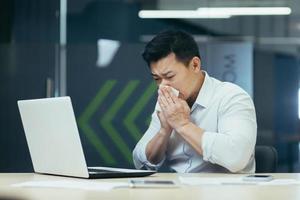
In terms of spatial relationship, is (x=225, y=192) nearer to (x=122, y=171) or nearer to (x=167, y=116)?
(x=122, y=171)

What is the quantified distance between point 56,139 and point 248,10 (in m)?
3.22

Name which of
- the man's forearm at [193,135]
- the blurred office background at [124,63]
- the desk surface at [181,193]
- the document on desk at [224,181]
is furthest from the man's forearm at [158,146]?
the blurred office background at [124,63]

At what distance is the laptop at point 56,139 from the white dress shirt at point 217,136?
309 mm

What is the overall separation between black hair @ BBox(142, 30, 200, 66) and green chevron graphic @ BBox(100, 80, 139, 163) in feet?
7.47

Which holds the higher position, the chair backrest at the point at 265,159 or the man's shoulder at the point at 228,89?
the man's shoulder at the point at 228,89

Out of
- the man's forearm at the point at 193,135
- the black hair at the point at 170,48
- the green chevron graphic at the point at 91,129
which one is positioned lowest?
the green chevron graphic at the point at 91,129

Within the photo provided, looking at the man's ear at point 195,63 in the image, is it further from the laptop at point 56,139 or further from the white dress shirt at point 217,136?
the laptop at point 56,139

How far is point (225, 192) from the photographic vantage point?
1.73 m

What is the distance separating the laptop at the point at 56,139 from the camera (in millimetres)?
2020

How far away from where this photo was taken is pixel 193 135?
244 cm

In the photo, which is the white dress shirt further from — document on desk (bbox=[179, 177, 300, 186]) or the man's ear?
document on desk (bbox=[179, 177, 300, 186])

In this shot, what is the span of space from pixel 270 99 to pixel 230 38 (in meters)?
0.58

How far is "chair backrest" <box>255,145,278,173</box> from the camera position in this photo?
2.65 m

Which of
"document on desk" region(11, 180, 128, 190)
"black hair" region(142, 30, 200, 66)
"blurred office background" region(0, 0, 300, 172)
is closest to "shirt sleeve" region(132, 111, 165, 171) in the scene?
"black hair" region(142, 30, 200, 66)
